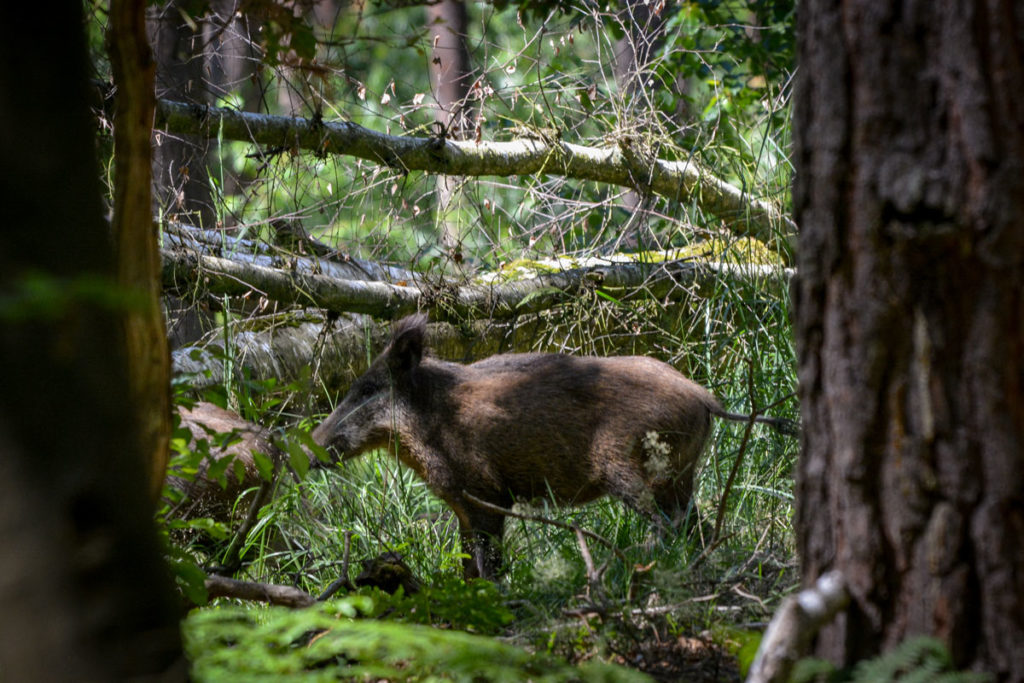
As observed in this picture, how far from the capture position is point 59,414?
1602mm

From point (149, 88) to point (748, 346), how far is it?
4.58m

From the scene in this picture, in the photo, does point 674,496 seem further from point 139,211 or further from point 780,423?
point 139,211

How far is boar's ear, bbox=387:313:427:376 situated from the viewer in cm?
652

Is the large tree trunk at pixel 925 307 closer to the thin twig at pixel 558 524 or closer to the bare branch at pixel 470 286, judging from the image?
the thin twig at pixel 558 524

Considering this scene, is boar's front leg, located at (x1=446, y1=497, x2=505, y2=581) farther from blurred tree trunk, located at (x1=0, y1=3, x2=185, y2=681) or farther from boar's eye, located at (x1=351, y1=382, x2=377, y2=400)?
blurred tree trunk, located at (x1=0, y1=3, x2=185, y2=681)

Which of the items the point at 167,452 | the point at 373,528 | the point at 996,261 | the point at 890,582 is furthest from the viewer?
the point at 373,528

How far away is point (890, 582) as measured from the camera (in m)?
2.22

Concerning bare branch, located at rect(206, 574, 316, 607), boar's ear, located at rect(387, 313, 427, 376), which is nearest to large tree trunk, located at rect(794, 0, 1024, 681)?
bare branch, located at rect(206, 574, 316, 607)

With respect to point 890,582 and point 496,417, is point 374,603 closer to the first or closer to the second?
point 890,582

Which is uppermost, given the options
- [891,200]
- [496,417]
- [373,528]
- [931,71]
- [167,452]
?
[931,71]

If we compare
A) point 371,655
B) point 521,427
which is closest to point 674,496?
point 521,427

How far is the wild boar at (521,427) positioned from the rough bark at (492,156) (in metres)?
1.23

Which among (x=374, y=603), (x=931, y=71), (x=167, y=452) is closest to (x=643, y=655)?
(x=374, y=603)

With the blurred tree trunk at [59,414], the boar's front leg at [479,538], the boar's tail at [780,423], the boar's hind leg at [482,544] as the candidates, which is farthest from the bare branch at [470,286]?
the blurred tree trunk at [59,414]
